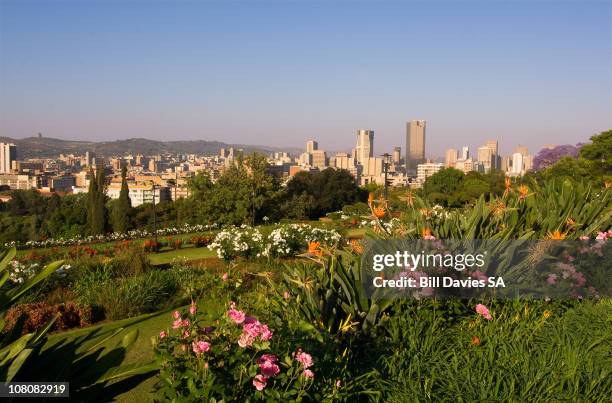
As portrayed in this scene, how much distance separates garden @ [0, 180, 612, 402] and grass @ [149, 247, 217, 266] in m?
4.94

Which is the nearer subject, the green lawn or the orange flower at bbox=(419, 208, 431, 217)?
the green lawn

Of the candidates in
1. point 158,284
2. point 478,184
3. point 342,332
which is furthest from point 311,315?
point 478,184

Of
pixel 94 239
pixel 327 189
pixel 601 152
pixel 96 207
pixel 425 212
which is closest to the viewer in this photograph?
pixel 425 212

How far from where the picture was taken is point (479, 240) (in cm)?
503

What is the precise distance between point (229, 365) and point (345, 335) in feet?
4.85

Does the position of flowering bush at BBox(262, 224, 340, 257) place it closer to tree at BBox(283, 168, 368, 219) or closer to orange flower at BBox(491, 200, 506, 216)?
Result: orange flower at BBox(491, 200, 506, 216)

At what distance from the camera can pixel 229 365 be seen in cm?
244

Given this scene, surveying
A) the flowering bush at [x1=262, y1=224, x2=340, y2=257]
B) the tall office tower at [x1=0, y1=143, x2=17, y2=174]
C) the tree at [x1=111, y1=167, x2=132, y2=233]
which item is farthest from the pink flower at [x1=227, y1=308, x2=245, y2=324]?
the tall office tower at [x1=0, y1=143, x2=17, y2=174]

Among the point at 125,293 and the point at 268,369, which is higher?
the point at 268,369

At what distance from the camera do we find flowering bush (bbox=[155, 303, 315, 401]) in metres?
2.33

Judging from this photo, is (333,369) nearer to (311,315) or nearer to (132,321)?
(311,315)

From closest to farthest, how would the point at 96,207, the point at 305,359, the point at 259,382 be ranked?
1. the point at 259,382
2. the point at 305,359
3. the point at 96,207

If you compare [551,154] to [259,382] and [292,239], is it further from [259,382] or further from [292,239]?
[259,382]

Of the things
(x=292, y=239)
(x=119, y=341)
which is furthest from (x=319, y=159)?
(x=119, y=341)
